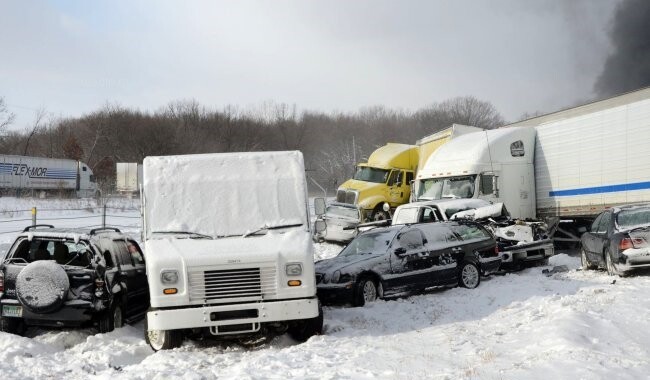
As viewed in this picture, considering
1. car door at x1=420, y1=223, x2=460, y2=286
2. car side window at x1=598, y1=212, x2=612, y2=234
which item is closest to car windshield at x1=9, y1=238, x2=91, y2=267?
car door at x1=420, y1=223, x2=460, y2=286

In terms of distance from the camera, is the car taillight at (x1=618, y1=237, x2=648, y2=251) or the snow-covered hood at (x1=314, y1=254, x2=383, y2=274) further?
the car taillight at (x1=618, y1=237, x2=648, y2=251)

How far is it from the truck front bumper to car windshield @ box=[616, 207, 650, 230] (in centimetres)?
742

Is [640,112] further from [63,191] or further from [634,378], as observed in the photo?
[63,191]

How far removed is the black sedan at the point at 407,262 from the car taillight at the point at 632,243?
7.94 ft

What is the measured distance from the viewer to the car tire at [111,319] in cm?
838

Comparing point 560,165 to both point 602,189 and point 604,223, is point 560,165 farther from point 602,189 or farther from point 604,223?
point 604,223

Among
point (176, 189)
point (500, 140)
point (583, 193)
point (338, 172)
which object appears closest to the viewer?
point (176, 189)

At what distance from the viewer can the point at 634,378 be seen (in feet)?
16.8

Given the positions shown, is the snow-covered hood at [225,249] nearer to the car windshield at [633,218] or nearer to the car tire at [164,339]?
the car tire at [164,339]

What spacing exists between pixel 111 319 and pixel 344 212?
14.1 meters

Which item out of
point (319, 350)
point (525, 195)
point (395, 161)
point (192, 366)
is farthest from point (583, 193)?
point (192, 366)

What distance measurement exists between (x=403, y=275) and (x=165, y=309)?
15.7 feet

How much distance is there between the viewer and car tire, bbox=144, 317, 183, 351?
7500 millimetres

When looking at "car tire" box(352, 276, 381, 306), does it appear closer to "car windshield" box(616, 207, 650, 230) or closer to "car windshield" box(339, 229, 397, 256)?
"car windshield" box(339, 229, 397, 256)
